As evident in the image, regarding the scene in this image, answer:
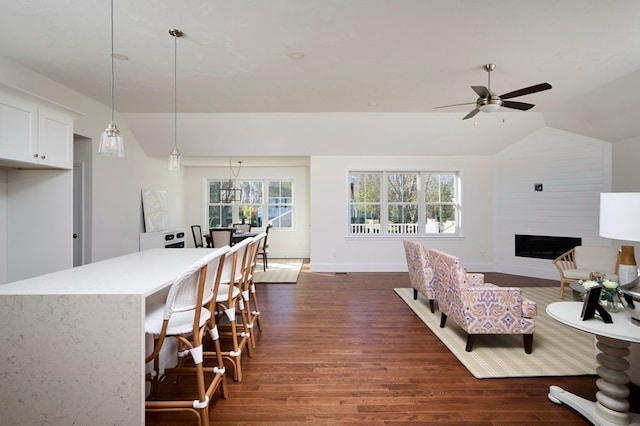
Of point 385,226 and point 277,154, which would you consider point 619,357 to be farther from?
point 277,154

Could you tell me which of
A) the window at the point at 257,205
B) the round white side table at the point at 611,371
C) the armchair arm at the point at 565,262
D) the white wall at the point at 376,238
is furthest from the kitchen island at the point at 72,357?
the window at the point at 257,205

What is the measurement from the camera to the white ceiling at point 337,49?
2357 mm

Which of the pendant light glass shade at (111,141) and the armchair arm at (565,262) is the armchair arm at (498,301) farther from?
the pendant light glass shade at (111,141)

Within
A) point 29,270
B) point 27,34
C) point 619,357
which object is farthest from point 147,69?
point 619,357

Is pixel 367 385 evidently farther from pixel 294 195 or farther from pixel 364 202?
pixel 294 195

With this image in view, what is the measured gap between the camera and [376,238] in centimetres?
651

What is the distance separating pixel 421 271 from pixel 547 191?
11.9ft

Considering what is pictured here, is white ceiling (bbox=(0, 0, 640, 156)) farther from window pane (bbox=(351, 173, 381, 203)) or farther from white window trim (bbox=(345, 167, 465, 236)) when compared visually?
window pane (bbox=(351, 173, 381, 203))

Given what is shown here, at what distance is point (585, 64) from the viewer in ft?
10.8

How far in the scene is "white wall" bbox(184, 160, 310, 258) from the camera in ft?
28.0

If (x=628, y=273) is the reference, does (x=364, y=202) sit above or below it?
above

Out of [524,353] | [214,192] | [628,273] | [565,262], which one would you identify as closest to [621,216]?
[628,273]

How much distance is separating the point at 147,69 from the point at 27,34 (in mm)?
977

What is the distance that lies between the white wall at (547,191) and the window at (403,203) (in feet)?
3.14
